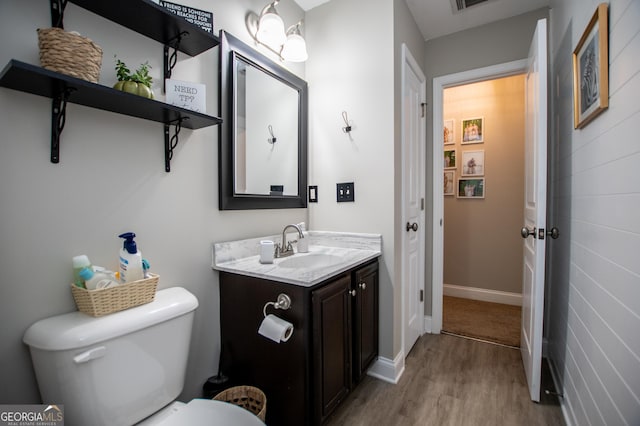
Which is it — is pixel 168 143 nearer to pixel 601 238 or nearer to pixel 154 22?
pixel 154 22

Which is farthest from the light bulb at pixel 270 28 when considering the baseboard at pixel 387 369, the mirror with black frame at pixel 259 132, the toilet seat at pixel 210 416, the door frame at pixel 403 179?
the baseboard at pixel 387 369

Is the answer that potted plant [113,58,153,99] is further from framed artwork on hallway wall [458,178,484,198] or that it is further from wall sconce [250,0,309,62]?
framed artwork on hallway wall [458,178,484,198]

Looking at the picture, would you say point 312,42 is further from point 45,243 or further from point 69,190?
point 45,243

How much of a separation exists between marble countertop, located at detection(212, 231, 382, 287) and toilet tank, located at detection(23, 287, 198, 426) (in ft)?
1.29

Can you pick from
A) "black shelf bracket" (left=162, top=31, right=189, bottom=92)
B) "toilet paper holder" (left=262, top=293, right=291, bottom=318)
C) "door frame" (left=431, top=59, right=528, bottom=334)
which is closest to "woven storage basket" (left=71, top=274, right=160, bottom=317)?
"toilet paper holder" (left=262, top=293, right=291, bottom=318)

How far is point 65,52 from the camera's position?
837mm

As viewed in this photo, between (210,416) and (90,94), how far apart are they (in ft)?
3.58

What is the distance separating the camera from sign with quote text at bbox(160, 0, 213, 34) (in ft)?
3.95

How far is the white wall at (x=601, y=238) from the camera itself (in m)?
0.86

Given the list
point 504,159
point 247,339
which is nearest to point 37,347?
point 247,339

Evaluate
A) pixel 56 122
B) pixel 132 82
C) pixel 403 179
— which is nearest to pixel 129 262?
pixel 56 122

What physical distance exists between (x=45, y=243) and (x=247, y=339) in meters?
0.85

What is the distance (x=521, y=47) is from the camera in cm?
215

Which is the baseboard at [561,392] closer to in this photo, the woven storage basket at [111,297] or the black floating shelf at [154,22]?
the woven storage basket at [111,297]
